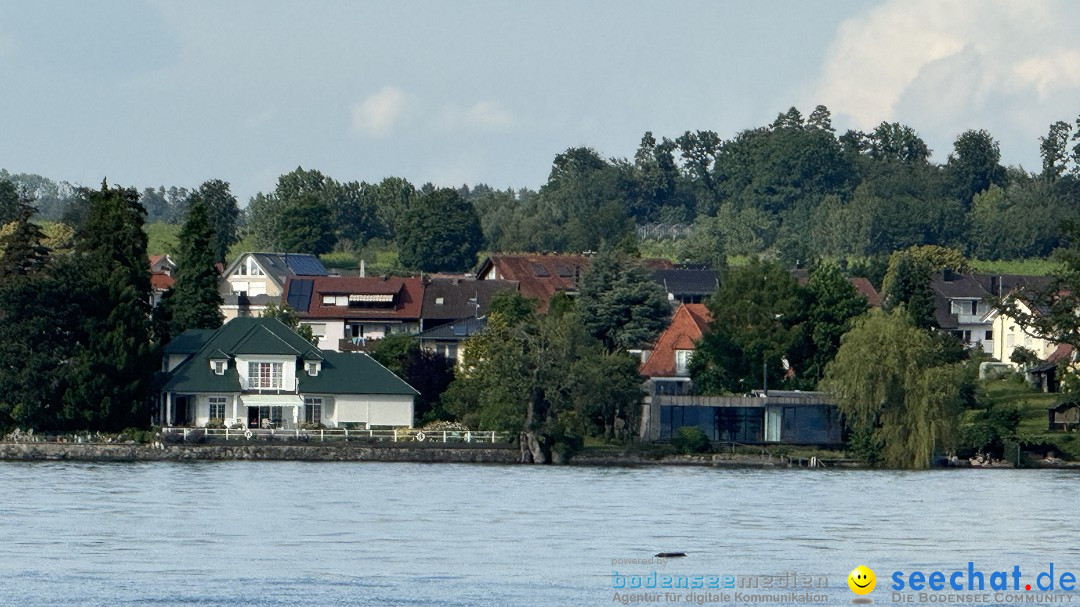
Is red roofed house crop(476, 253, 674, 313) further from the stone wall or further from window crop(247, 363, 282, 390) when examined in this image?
the stone wall

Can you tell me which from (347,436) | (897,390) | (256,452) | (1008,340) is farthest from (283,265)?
(897,390)

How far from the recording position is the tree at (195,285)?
88.2 meters

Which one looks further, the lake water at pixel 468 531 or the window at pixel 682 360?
the window at pixel 682 360

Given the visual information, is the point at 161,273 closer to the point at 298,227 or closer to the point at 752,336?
the point at 298,227

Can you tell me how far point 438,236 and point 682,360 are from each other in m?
61.1

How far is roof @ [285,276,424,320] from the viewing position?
109250mm

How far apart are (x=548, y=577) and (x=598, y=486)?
23709 mm

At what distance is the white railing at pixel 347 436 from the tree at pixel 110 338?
2.27 m

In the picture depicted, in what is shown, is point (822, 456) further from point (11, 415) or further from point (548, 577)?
point (548, 577)

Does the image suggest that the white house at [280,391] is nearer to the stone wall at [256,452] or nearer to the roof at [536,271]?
the stone wall at [256,452]

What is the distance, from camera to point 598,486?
5959cm

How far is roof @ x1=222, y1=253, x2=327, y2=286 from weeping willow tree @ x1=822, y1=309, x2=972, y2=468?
47489 mm

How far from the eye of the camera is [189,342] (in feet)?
271

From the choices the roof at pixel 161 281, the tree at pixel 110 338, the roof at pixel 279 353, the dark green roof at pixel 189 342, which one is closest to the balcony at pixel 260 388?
the roof at pixel 279 353
